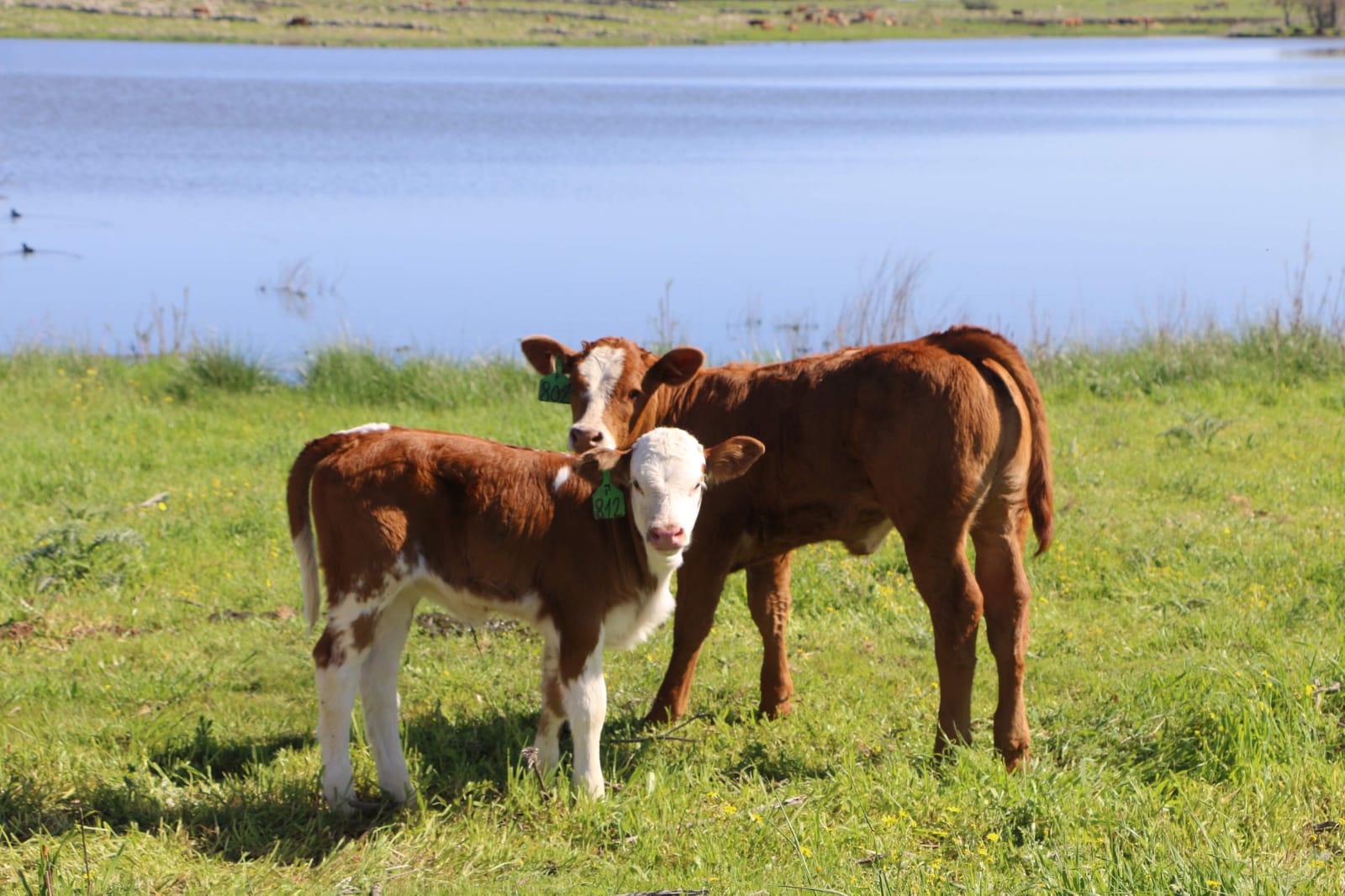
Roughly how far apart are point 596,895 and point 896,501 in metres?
2.01

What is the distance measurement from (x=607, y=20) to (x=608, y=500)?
86353 mm

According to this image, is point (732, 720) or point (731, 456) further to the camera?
point (732, 720)

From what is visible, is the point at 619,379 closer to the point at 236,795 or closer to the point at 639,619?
the point at 639,619

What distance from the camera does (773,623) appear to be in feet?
21.6

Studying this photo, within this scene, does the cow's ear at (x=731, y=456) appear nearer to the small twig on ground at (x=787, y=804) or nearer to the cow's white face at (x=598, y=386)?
the cow's white face at (x=598, y=386)

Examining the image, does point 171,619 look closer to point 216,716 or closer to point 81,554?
point 81,554

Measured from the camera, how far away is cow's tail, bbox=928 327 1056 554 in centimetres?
581

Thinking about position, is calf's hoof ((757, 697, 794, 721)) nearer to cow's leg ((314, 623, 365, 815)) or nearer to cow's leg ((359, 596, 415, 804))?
cow's leg ((359, 596, 415, 804))

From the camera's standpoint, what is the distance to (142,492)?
962 centimetres

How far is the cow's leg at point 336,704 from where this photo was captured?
17.4ft

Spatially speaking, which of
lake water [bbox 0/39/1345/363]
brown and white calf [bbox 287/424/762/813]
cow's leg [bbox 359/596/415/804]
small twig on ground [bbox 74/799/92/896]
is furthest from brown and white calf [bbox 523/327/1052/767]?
lake water [bbox 0/39/1345/363]

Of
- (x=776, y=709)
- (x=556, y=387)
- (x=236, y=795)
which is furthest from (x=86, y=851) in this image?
(x=776, y=709)

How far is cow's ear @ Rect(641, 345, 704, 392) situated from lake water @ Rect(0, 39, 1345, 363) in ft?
29.9

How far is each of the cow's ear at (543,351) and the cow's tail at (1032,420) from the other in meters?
1.81
